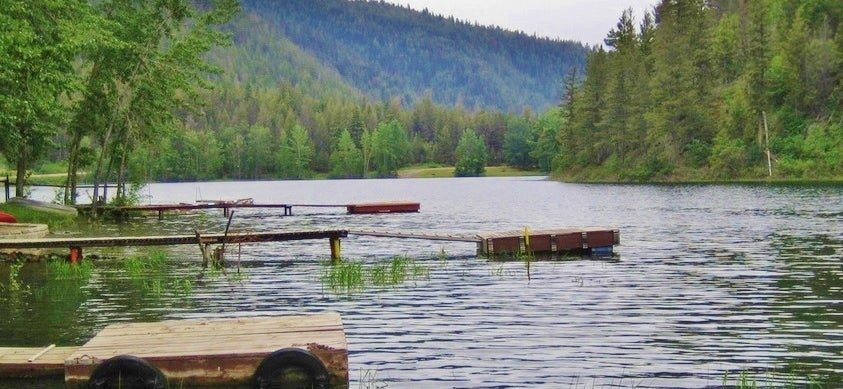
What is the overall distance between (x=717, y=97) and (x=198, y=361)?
131 m

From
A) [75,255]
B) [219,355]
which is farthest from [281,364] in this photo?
[75,255]

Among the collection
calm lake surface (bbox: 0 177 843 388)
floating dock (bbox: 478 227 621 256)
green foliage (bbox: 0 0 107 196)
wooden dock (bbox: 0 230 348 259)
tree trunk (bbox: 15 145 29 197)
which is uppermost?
→ green foliage (bbox: 0 0 107 196)

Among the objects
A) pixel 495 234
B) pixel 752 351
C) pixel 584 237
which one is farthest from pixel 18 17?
pixel 752 351

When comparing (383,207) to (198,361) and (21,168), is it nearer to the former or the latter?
(21,168)

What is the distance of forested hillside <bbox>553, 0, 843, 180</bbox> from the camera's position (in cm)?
11694

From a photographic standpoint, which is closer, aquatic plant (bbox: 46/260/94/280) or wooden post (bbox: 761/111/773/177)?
aquatic plant (bbox: 46/260/94/280)

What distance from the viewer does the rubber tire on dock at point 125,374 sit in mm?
13570

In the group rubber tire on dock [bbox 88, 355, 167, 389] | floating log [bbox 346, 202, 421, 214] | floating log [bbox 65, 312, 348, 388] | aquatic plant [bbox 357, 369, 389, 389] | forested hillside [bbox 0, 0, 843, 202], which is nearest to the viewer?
rubber tire on dock [bbox 88, 355, 167, 389]

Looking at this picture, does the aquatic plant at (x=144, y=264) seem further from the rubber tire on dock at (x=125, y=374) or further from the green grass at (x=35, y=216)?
the rubber tire on dock at (x=125, y=374)

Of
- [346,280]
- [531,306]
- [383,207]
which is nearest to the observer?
[531,306]

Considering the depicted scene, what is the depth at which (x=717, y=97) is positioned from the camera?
13588 cm

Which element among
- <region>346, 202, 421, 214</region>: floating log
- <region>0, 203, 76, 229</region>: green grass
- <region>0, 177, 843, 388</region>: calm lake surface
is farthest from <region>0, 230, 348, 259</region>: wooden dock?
<region>346, 202, 421, 214</region>: floating log

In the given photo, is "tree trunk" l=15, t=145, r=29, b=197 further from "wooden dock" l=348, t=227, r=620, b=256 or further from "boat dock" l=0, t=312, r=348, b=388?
"boat dock" l=0, t=312, r=348, b=388

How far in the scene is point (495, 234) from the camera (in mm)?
38312
